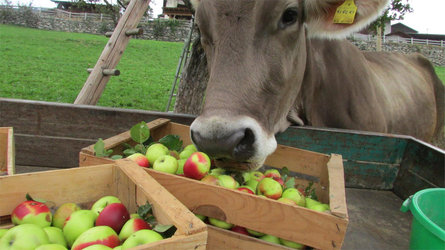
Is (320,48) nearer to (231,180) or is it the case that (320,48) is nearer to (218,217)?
(231,180)

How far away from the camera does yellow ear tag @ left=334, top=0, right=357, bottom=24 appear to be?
7.96 feet

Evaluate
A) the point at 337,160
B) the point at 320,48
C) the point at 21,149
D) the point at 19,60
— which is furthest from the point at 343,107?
the point at 19,60

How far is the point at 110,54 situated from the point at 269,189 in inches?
117

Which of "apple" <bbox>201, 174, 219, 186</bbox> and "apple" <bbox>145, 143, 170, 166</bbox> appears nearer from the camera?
"apple" <bbox>201, 174, 219, 186</bbox>

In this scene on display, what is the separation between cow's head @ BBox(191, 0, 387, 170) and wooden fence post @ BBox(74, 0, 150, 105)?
5.65ft

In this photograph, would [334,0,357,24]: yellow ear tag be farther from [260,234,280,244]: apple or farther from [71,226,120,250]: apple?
[71,226,120,250]: apple

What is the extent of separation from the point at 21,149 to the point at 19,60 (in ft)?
40.8

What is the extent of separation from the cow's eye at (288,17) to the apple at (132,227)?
1.62 metres

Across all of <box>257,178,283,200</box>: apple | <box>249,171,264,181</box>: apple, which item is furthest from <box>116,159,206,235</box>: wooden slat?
<box>249,171,264,181</box>: apple

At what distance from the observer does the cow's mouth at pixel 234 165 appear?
181cm

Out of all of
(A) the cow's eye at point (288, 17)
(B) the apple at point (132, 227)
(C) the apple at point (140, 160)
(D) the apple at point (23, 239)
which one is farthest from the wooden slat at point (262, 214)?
(A) the cow's eye at point (288, 17)

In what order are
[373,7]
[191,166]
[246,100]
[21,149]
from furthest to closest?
[21,149], [373,7], [246,100], [191,166]

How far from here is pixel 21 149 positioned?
2713 mm

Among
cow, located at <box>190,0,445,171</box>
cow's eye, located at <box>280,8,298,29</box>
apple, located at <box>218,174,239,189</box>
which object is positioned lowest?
apple, located at <box>218,174,239,189</box>
